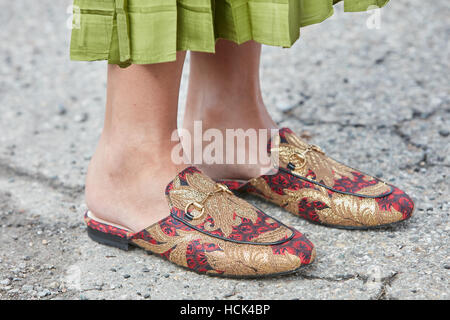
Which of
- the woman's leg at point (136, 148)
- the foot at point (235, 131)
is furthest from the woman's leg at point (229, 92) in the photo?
the woman's leg at point (136, 148)

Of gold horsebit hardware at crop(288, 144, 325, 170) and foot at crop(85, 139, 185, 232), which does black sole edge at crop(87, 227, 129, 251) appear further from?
gold horsebit hardware at crop(288, 144, 325, 170)

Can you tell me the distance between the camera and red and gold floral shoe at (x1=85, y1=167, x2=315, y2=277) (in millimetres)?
936

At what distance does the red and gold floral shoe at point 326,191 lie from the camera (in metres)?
1.07

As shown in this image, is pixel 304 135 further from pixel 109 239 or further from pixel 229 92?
pixel 109 239

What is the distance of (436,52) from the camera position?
2119 millimetres

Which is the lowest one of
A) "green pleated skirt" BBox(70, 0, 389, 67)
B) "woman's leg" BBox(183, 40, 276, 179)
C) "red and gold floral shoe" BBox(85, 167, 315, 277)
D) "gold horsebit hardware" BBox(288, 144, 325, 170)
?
"red and gold floral shoe" BBox(85, 167, 315, 277)

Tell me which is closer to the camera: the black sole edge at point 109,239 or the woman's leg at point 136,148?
the woman's leg at point 136,148

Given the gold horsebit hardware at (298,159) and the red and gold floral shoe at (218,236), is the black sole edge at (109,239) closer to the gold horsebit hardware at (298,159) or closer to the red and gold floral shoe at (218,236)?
the red and gold floral shoe at (218,236)

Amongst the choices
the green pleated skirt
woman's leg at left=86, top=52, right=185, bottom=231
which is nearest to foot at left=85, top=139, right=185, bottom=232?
woman's leg at left=86, top=52, right=185, bottom=231

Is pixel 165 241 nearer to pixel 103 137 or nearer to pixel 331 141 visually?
pixel 103 137

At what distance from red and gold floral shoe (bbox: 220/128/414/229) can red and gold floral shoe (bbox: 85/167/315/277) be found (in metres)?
0.16

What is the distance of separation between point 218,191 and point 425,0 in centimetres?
202

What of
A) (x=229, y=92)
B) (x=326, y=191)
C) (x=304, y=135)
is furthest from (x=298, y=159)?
(x=304, y=135)

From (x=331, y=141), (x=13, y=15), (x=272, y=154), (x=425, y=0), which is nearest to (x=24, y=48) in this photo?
(x=13, y=15)
